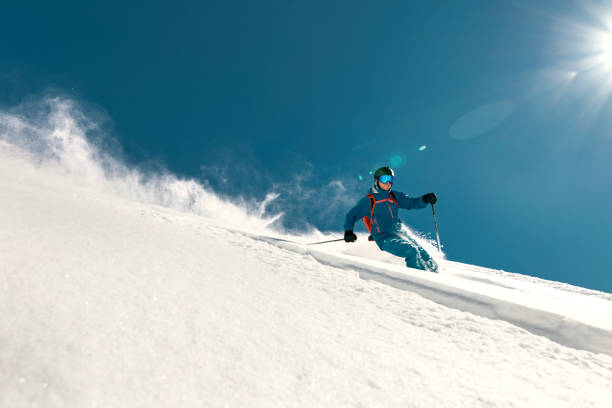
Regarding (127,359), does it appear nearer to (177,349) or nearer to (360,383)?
(177,349)

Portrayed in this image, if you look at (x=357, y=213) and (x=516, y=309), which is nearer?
(x=516, y=309)

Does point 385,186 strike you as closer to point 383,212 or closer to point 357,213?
point 383,212

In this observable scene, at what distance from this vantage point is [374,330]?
74.9 inches

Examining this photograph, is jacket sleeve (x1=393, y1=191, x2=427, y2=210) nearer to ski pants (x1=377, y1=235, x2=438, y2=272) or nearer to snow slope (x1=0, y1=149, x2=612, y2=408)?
ski pants (x1=377, y1=235, x2=438, y2=272)

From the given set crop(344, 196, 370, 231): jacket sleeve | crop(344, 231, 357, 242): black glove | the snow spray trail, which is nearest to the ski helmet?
crop(344, 196, 370, 231): jacket sleeve

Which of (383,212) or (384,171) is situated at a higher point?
(384,171)

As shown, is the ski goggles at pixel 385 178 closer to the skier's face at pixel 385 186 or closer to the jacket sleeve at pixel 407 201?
the skier's face at pixel 385 186

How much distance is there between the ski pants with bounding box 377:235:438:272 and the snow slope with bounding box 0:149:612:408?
76.9 inches

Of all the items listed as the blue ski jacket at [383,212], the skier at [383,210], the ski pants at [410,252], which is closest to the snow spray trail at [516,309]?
the ski pants at [410,252]

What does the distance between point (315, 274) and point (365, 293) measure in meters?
0.61

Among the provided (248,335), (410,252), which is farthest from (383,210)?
(248,335)

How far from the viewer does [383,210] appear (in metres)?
5.97

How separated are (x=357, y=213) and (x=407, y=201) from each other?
3.50 feet

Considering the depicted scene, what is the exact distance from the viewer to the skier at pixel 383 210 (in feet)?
18.7
